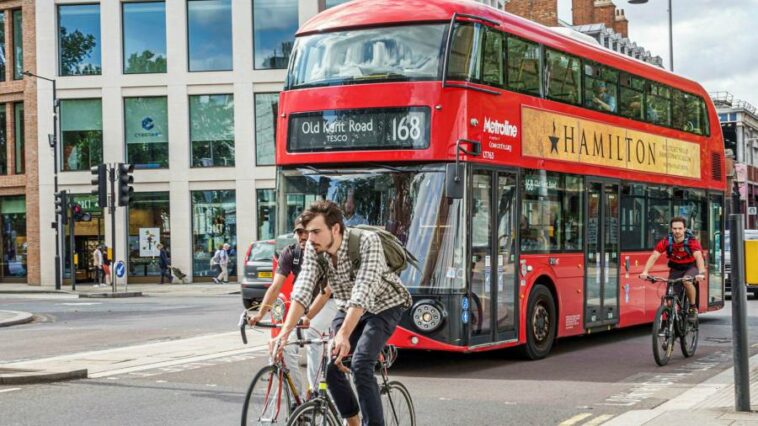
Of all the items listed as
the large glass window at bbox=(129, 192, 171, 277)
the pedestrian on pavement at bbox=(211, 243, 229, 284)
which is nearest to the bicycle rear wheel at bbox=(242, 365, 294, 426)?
the pedestrian on pavement at bbox=(211, 243, 229, 284)

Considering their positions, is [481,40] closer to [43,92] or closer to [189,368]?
[189,368]

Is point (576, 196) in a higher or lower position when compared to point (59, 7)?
lower

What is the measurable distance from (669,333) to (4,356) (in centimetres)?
887

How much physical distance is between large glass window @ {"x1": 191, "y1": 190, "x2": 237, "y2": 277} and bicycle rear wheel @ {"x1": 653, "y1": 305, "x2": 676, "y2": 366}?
30142 mm

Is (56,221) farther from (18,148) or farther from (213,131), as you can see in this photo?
(213,131)

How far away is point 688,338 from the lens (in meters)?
13.6

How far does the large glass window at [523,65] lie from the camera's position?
1291cm

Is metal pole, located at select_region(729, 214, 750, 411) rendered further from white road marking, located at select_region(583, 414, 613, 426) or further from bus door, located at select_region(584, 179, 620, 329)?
bus door, located at select_region(584, 179, 620, 329)

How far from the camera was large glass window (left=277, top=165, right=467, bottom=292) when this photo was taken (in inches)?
455

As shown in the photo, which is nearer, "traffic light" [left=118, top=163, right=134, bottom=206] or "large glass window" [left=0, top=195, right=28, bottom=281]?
"traffic light" [left=118, top=163, right=134, bottom=206]

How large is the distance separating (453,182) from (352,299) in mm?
5564

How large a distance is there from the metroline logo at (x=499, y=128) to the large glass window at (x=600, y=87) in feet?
7.37

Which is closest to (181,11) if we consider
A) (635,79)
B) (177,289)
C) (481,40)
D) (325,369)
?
(177,289)

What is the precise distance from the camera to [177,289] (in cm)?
3684
